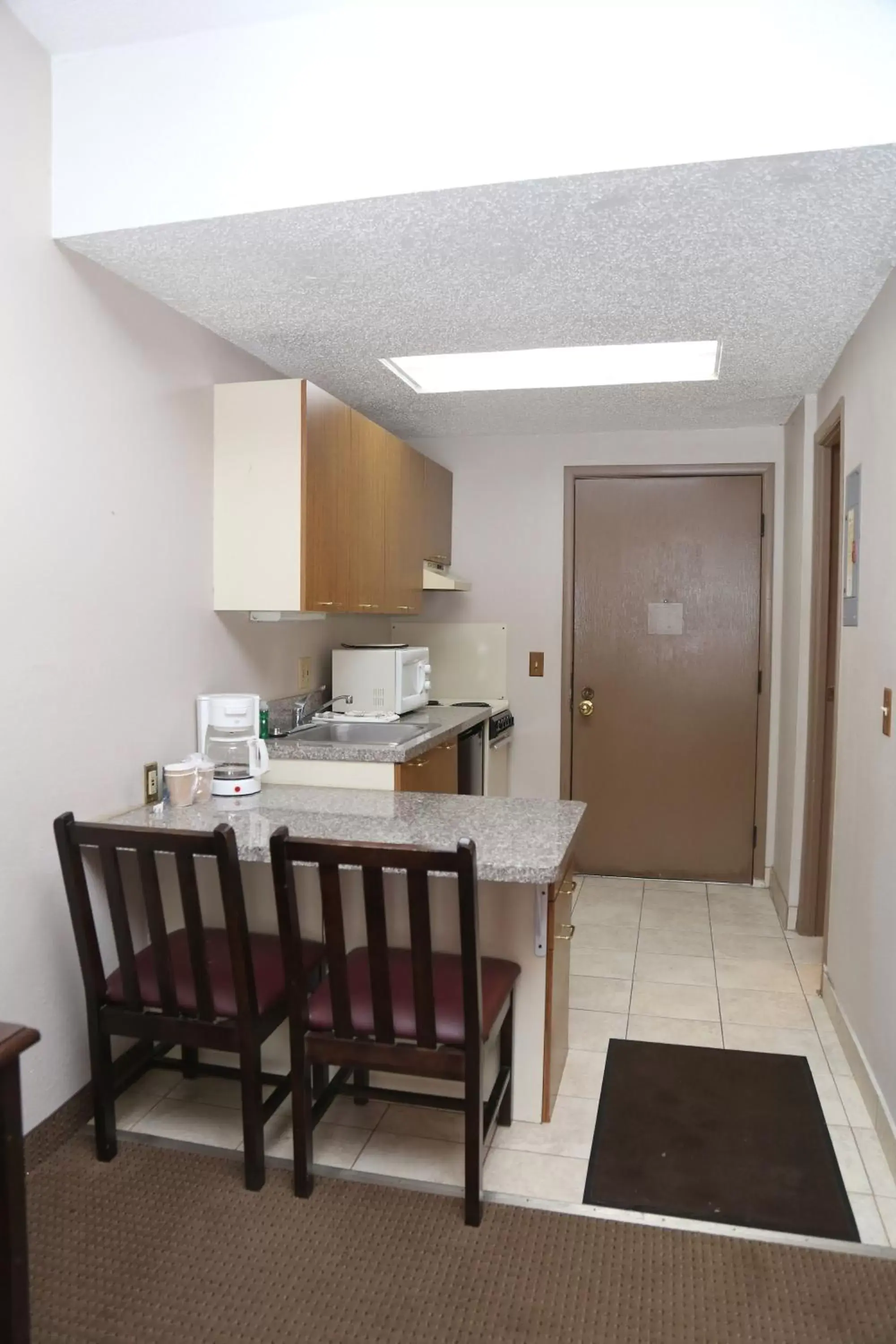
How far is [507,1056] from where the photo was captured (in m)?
2.45

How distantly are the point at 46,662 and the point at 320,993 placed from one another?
107cm

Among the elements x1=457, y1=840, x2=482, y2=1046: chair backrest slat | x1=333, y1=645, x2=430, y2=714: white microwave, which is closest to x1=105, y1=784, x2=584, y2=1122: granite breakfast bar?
x1=457, y1=840, x2=482, y2=1046: chair backrest slat

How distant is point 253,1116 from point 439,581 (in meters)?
2.79

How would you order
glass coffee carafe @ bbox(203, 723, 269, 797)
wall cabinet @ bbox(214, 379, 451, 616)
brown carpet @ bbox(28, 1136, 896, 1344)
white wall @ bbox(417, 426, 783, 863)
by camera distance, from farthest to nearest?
white wall @ bbox(417, 426, 783, 863) → wall cabinet @ bbox(214, 379, 451, 616) → glass coffee carafe @ bbox(203, 723, 269, 797) → brown carpet @ bbox(28, 1136, 896, 1344)

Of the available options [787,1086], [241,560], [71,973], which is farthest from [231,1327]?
[241,560]

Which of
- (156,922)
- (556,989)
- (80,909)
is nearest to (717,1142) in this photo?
(556,989)

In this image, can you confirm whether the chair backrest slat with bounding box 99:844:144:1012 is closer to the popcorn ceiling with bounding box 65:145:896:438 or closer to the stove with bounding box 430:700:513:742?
the popcorn ceiling with bounding box 65:145:896:438

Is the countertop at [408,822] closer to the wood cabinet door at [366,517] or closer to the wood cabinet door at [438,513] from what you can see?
the wood cabinet door at [366,517]

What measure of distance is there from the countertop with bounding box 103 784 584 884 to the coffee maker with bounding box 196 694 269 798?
0.13 m

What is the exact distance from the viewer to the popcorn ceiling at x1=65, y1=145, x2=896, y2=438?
204cm

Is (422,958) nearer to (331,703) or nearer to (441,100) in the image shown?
(441,100)

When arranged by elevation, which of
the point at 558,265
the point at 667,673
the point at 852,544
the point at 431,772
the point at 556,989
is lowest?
the point at 556,989

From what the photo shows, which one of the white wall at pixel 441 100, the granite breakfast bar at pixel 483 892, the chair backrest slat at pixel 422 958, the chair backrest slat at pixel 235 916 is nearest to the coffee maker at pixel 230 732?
the granite breakfast bar at pixel 483 892

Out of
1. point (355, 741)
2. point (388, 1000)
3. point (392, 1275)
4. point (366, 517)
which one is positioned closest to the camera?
point (392, 1275)
